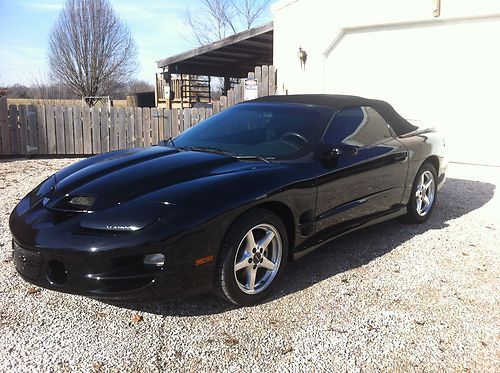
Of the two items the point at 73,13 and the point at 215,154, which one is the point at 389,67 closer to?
the point at 215,154

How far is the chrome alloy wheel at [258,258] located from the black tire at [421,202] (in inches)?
90.5

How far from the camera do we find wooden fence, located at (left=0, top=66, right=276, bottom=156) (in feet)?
30.7

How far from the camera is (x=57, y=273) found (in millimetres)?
2693

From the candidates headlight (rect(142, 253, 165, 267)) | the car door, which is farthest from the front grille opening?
the car door

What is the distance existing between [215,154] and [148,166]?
553 millimetres

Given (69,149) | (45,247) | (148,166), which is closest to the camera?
(45,247)

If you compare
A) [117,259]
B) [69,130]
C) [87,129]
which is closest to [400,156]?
[117,259]

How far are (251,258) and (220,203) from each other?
497 millimetres

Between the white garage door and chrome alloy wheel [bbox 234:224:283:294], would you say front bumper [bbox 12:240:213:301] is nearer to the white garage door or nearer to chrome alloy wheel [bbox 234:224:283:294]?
chrome alloy wheel [bbox 234:224:283:294]

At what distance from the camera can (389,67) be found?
388 inches

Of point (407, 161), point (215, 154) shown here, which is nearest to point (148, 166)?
point (215, 154)

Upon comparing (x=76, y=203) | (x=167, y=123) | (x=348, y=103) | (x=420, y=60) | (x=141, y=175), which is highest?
(x=420, y=60)

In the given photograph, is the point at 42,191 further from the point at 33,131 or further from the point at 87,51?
the point at 87,51

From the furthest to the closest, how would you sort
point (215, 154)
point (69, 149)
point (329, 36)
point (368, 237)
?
point (329, 36) → point (69, 149) → point (368, 237) → point (215, 154)
